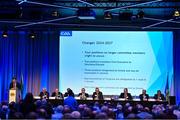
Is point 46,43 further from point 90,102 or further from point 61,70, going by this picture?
point 90,102

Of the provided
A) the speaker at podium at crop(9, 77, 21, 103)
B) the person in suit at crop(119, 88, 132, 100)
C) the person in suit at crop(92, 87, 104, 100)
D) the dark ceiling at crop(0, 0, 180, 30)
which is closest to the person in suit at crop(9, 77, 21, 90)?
the speaker at podium at crop(9, 77, 21, 103)

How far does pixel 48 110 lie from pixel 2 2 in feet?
30.6

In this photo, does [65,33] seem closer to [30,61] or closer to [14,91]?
[30,61]

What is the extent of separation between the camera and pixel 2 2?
723 inches

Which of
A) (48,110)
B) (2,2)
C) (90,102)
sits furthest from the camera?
(2,2)

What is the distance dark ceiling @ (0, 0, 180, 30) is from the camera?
1831cm

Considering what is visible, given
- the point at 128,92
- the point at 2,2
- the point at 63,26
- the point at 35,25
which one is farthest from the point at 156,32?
the point at 2,2

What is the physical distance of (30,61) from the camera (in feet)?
65.8

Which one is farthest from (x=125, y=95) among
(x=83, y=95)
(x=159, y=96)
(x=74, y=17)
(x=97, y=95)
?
(x=74, y=17)

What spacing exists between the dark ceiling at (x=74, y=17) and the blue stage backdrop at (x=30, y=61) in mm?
722

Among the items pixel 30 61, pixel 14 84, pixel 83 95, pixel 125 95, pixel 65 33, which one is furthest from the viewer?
pixel 30 61

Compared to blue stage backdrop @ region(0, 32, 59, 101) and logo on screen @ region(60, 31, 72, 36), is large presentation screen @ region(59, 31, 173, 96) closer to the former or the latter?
logo on screen @ region(60, 31, 72, 36)

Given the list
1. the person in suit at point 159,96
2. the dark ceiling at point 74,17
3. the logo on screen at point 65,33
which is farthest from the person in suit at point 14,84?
the person in suit at point 159,96

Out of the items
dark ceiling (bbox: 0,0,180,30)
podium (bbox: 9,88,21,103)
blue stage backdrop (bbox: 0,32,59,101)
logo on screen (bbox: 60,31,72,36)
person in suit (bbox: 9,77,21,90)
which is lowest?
podium (bbox: 9,88,21,103)
